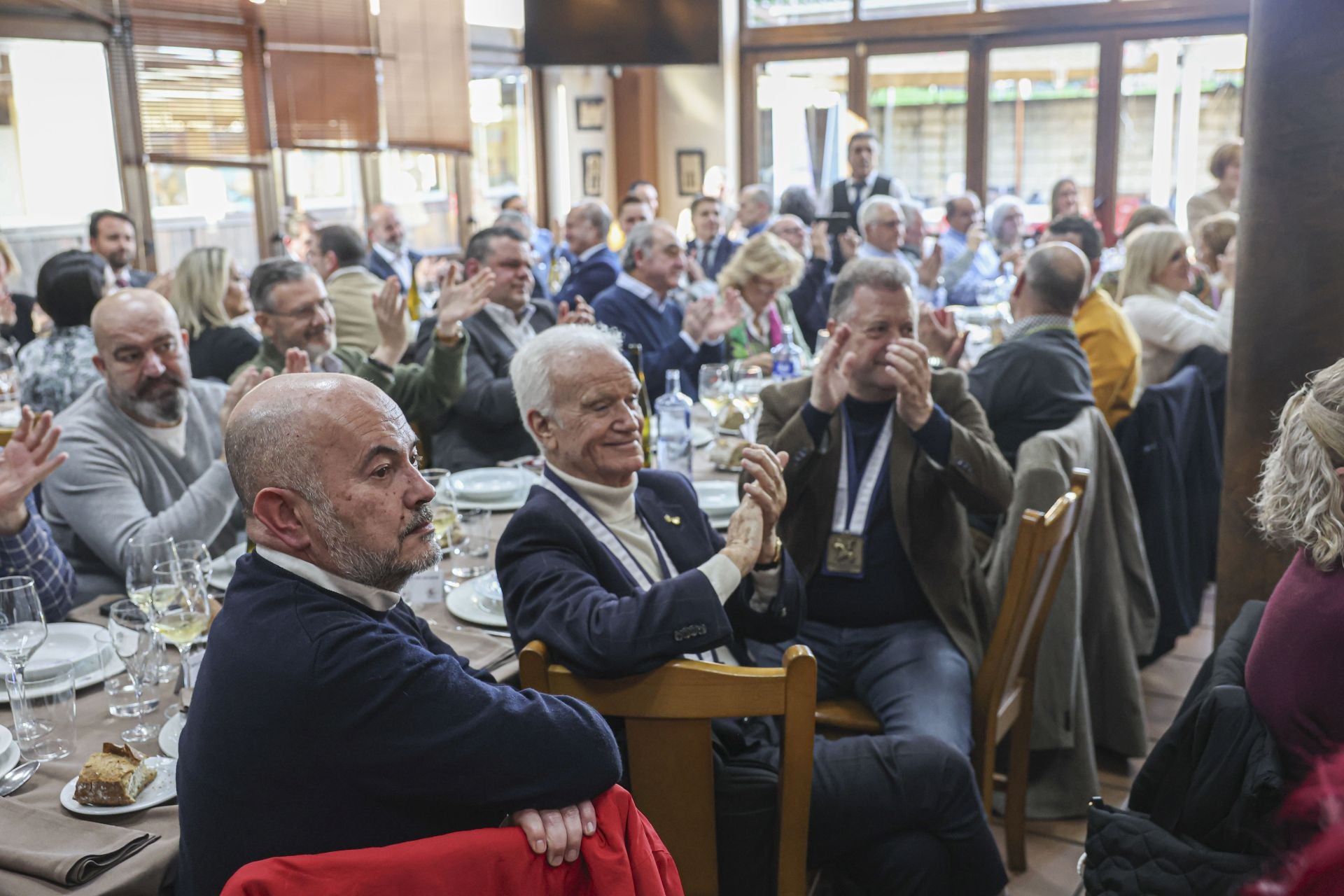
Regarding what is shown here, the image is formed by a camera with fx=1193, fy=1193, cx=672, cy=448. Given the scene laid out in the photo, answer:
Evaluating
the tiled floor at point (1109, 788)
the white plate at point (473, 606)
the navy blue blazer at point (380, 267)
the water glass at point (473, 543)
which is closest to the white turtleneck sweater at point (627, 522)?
the white plate at point (473, 606)

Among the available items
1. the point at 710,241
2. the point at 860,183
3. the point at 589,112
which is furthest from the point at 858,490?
the point at 589,112

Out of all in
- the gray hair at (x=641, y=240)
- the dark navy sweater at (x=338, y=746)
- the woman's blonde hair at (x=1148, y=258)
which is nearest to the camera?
the dark navy sweater at (x=338, y=746)

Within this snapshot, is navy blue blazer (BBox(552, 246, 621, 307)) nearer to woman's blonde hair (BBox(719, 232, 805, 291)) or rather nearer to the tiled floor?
woman's blonde hair (BBox(719, 232, 805, 291))

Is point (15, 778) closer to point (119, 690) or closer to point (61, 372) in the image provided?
point (119, 690)

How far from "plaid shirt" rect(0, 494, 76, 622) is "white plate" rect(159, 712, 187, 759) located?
20.9 inches

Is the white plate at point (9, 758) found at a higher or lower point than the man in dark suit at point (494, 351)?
lower

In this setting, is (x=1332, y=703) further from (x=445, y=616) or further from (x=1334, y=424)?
(x=445, y=616)

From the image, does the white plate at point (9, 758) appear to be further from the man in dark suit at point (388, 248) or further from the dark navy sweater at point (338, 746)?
the man in dark suit at point (388, 248)

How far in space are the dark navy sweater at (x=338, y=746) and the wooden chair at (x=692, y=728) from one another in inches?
11.5

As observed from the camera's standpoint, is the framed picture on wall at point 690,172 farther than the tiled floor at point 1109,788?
Yes

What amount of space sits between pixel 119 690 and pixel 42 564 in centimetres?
42

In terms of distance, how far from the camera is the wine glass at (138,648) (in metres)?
1.88

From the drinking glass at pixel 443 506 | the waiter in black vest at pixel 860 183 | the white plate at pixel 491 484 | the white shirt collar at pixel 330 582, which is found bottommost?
the white plate at pixel 491 484

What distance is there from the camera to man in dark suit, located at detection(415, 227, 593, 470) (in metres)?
4.01
